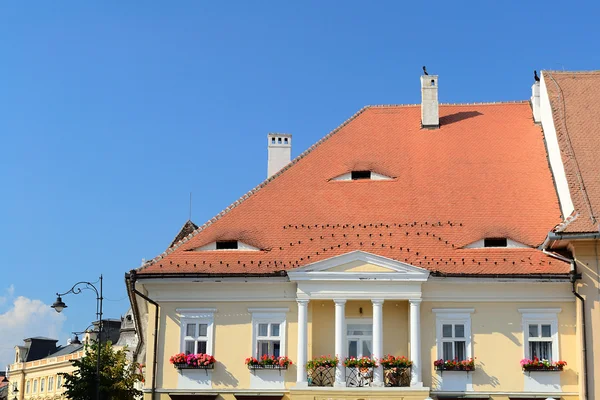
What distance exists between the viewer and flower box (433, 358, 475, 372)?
27359mm

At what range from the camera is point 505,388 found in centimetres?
2739

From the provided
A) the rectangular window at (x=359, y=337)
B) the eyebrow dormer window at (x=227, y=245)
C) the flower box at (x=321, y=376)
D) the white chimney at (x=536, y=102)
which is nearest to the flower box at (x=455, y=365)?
the rectangular window at (x=359, y=337)

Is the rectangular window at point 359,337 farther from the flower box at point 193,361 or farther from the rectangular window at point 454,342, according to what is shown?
the flower box at point 193,361

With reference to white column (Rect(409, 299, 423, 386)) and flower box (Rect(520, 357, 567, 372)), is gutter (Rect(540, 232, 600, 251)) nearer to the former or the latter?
flower box (Rect(520, 357, 567, 372))

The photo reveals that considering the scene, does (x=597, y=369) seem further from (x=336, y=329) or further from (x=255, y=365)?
(x=255, y=365)

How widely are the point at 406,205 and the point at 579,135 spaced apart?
6.27m

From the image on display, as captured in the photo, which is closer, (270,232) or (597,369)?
(597,369)

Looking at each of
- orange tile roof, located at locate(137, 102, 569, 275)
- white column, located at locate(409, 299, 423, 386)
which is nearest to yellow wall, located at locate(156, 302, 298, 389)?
orange tile roof, located at locate(137, 102, 569, 275)

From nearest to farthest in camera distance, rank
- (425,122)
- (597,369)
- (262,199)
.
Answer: (597,369), (262,199), (425,122)

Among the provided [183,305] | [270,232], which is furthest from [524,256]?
[183,305]

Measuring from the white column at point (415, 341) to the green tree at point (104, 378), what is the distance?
11.9m

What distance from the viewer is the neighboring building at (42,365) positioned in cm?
10169

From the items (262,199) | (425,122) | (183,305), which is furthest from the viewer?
(425,122)

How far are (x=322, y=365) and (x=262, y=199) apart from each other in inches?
261
